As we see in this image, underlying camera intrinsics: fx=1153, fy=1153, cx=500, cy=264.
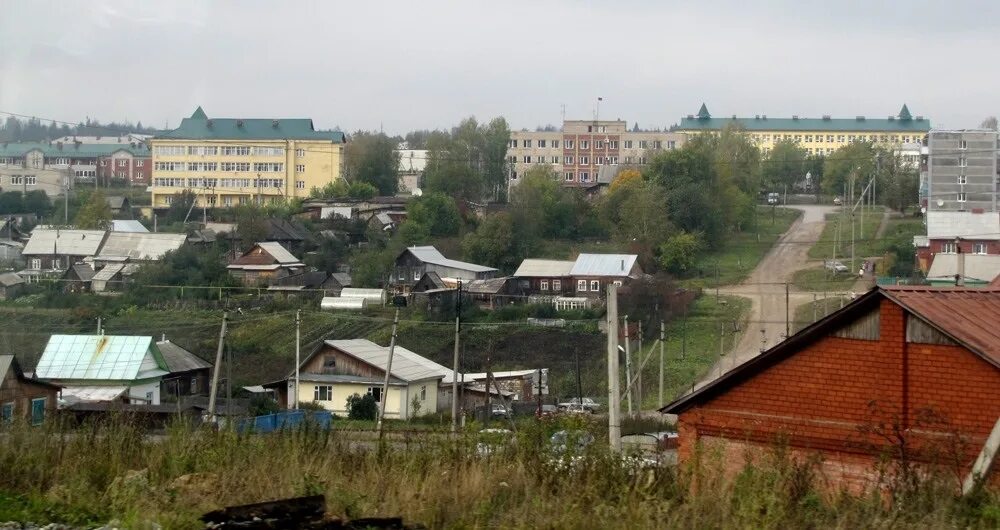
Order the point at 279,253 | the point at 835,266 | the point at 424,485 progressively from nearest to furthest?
the point at 424,485
the point at 835,266
the point at 279,253

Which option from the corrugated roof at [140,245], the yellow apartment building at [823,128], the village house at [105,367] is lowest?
the village house at [105,367]

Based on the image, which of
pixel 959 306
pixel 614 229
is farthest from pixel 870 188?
pixel 959 306

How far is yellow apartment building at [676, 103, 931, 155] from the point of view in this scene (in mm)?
34156

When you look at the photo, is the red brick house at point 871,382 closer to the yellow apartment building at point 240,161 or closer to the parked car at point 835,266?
the parked car at point 835,266

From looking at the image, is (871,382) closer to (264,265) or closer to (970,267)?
(970,267)

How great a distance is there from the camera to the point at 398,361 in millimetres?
10578

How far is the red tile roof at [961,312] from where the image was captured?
3596 mm

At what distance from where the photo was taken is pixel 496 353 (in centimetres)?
1225

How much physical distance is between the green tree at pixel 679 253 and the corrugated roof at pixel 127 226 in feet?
26.2

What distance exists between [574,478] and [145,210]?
1969 cm

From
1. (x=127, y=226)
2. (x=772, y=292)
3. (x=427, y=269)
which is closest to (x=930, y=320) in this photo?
(x=772, y=292)

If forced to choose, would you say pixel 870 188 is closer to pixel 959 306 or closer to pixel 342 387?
pixel 342 387

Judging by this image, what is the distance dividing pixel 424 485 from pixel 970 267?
10000mm

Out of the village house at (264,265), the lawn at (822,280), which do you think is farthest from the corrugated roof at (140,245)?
the lawn at (822,280)
